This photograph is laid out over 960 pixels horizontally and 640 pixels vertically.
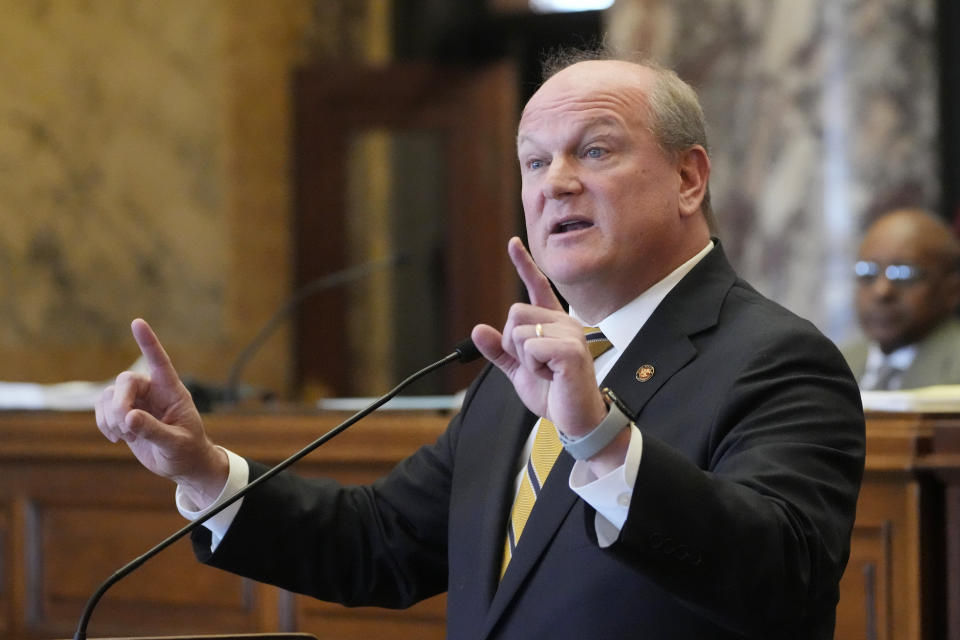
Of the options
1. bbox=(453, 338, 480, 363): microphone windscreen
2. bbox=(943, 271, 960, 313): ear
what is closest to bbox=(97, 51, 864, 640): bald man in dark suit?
bbox=(453, 338, 480, 363): microphone windscreen

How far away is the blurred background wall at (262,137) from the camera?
5.66m

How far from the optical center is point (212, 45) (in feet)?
26.0

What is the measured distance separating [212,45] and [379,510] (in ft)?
19.2

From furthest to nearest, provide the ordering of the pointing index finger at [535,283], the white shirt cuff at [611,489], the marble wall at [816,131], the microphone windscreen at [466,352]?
the marble wall at [816,131], the microphone windscreen at [466,352], the pointing index finger at [535,283], the white shirt cuff at [611,489]

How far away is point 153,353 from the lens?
2193 mm

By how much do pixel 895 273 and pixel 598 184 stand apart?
11.2ft

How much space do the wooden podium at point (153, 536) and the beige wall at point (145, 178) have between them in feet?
9.80

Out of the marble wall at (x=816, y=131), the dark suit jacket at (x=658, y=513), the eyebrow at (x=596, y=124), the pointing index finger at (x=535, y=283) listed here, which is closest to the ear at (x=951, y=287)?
the marble wall at (x=816, y=131)

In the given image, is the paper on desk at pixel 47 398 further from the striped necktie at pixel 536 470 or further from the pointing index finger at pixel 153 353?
the striped necktie at pixel 536 470

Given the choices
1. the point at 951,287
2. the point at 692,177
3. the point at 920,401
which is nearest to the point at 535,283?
the point at 692,177

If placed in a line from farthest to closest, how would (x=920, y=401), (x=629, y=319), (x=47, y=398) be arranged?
(x=47, y=398)
(x=920, y=401)
(x=629, y=319)

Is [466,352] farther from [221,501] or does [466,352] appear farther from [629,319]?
[221,501]

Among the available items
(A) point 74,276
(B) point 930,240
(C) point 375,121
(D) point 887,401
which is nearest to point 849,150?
(B) point 930,240

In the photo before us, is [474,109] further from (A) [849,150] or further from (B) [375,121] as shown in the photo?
(A) [849,150]
